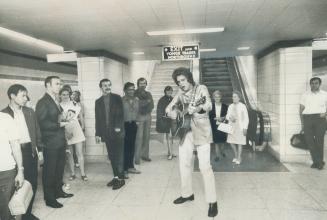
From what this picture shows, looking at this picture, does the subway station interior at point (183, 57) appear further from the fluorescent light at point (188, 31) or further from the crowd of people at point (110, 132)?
the crowd of people at point (110, 132)

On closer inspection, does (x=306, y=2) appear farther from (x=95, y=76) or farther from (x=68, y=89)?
(x=95, y=76)

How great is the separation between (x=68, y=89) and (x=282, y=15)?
3.73m

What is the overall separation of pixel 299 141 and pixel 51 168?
199 inches

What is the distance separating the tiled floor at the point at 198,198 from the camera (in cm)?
397

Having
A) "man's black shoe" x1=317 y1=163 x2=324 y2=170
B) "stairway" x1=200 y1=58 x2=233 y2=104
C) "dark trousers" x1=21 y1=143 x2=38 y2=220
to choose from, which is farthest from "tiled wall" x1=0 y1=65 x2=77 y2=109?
"man's black shoe" x1=317 y1=163 x2=324 y2=170

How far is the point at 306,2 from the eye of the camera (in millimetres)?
3928

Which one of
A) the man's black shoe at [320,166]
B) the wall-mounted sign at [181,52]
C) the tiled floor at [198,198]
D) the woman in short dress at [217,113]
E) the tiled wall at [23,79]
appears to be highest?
the wall-mounted sign at [181,52]

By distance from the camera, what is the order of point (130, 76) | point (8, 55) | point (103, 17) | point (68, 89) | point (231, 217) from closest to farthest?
point (231, 217)
point (103, 17)
point (68, 89)
point (8, 55)
point (130, 76)

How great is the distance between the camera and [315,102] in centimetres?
614

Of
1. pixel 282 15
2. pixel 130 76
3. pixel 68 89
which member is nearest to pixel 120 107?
pixel 68 89

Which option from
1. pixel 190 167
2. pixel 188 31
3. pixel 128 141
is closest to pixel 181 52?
pixel 188 31

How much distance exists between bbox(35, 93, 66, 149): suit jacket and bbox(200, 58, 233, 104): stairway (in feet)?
26.9

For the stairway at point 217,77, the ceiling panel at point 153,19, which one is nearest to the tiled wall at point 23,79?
the ceiling panel at point 153,19

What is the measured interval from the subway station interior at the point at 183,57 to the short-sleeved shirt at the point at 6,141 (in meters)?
1.53
